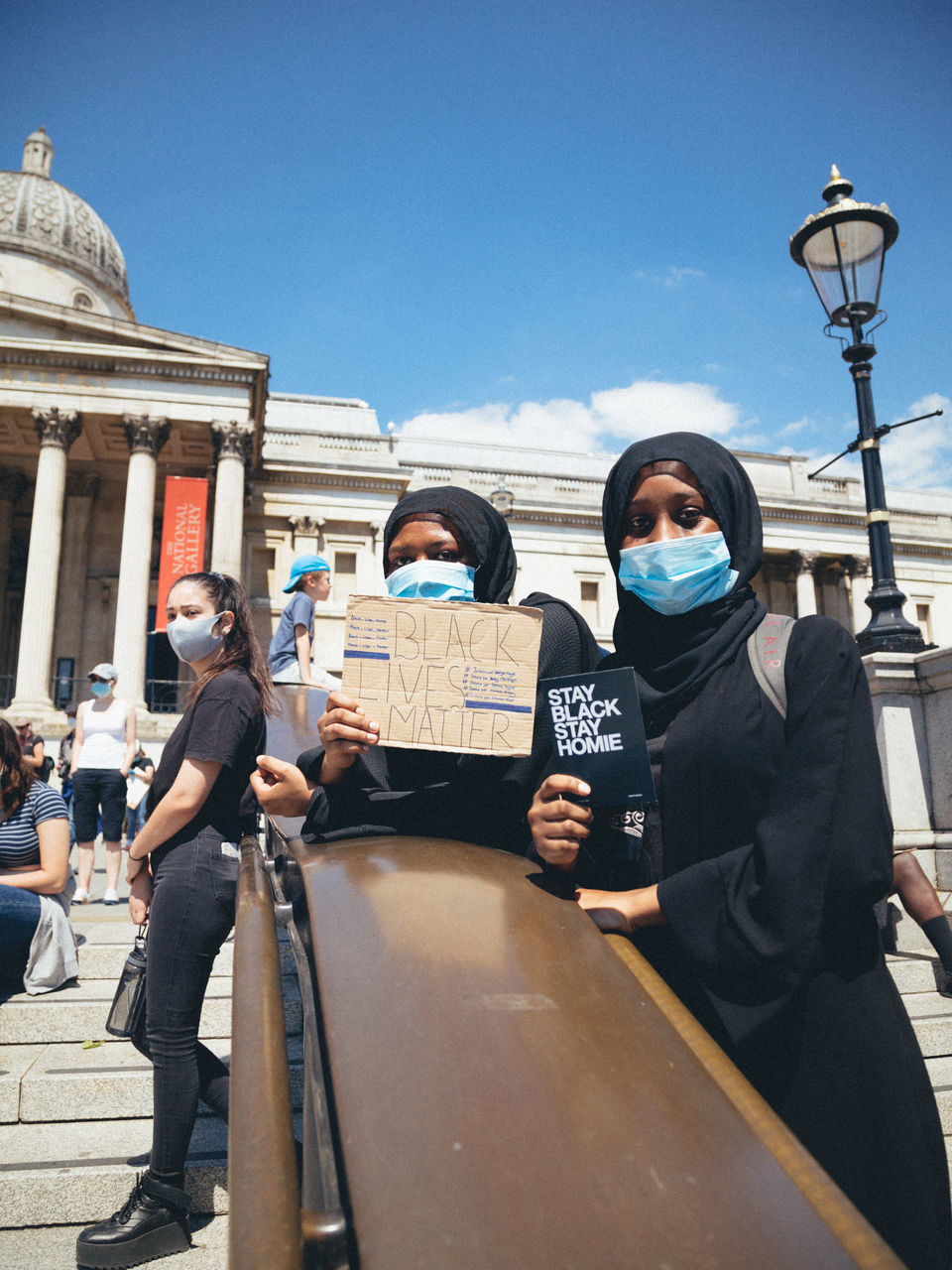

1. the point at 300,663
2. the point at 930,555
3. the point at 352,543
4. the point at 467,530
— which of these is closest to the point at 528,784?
the point at 467,530

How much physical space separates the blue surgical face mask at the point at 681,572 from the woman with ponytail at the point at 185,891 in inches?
60.5

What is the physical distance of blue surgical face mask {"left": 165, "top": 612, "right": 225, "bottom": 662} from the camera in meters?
3.02

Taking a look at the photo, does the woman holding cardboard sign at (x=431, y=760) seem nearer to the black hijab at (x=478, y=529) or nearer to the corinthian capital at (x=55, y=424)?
the black hijab at (x=478, y=529)

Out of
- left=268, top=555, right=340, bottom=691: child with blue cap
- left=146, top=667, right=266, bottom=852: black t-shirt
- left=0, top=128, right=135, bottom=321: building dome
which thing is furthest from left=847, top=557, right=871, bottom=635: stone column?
left=146, top=667, right=266, bottom=852: black t-shirt

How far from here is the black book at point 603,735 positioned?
142cm

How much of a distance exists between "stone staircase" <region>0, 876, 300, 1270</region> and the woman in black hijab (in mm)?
1606

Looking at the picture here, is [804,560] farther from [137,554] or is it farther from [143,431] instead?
[137,554]

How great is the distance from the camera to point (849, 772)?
1373mm

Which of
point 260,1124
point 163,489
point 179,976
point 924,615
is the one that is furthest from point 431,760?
point 924,615

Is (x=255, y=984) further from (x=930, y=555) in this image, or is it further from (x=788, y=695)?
(x=930, y=555)

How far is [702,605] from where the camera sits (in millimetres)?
1777

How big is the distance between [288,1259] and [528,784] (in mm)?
1047

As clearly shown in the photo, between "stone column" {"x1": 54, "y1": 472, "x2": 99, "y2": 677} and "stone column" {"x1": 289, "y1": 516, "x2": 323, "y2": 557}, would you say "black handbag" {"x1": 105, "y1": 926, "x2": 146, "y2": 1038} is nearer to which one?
"stone column" {"x1": 54, "y1": 472, "x2": 99, "y2": 677}

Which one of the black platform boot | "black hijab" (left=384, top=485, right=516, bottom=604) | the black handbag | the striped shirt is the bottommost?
the black platform boot
